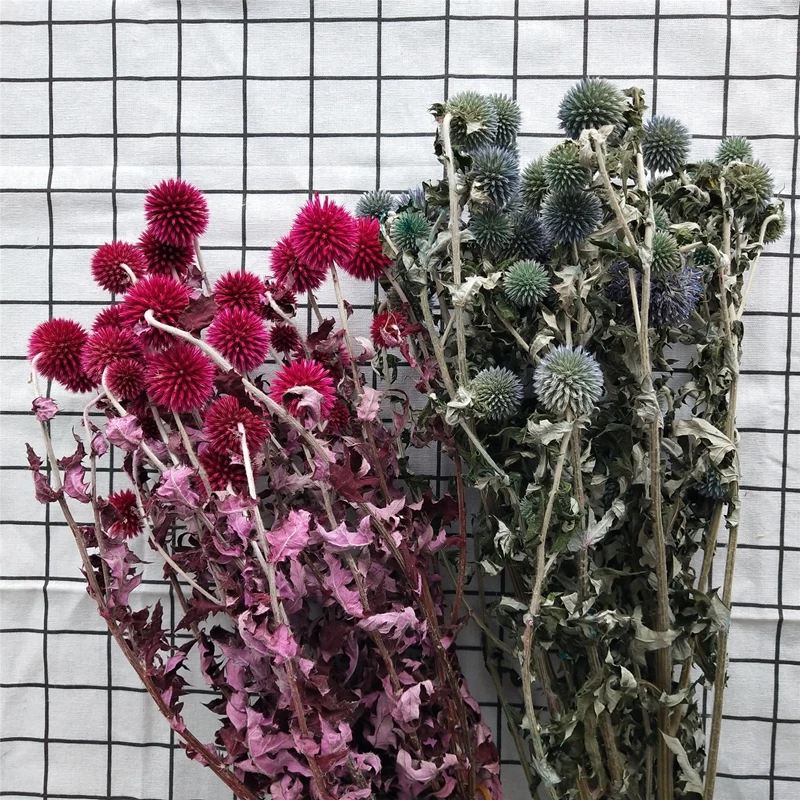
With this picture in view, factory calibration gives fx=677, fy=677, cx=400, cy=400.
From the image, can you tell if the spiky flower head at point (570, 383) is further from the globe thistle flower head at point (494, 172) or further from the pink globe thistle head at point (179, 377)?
the pink globe thistle head at point (179, 377)

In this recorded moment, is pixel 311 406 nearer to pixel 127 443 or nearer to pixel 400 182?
pixel 127 443

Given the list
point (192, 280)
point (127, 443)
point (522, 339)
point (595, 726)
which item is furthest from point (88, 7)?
point (595, 726)

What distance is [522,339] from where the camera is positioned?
0.65 m

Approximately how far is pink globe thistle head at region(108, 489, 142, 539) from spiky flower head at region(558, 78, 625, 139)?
58 centimetres

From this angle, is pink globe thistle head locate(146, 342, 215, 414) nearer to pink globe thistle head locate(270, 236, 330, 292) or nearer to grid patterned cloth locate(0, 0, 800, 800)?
pink globe thistle head locate(270, 236, 330, 292)

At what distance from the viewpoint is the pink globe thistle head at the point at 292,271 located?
68 centimetres

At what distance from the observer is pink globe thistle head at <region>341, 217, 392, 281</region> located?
0.67 m

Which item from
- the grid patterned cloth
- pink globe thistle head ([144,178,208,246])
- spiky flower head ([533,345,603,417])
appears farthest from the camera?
the grid patterned cloth

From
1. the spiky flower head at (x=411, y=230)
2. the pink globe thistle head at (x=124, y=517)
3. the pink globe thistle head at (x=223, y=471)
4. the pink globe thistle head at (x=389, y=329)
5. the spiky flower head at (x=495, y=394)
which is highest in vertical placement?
the spiky flower head at (x=411, y=230)

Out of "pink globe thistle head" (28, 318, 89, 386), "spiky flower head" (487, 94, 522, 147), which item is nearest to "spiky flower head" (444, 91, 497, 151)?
"spiky flower head" (487, 94, 522, 147)

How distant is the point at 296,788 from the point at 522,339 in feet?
1.56

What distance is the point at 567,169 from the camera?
57 centimetres

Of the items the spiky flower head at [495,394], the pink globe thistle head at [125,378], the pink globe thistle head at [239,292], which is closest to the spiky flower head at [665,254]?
the spiky flower head at [495,394]

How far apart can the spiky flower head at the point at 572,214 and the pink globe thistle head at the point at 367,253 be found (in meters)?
0.17
